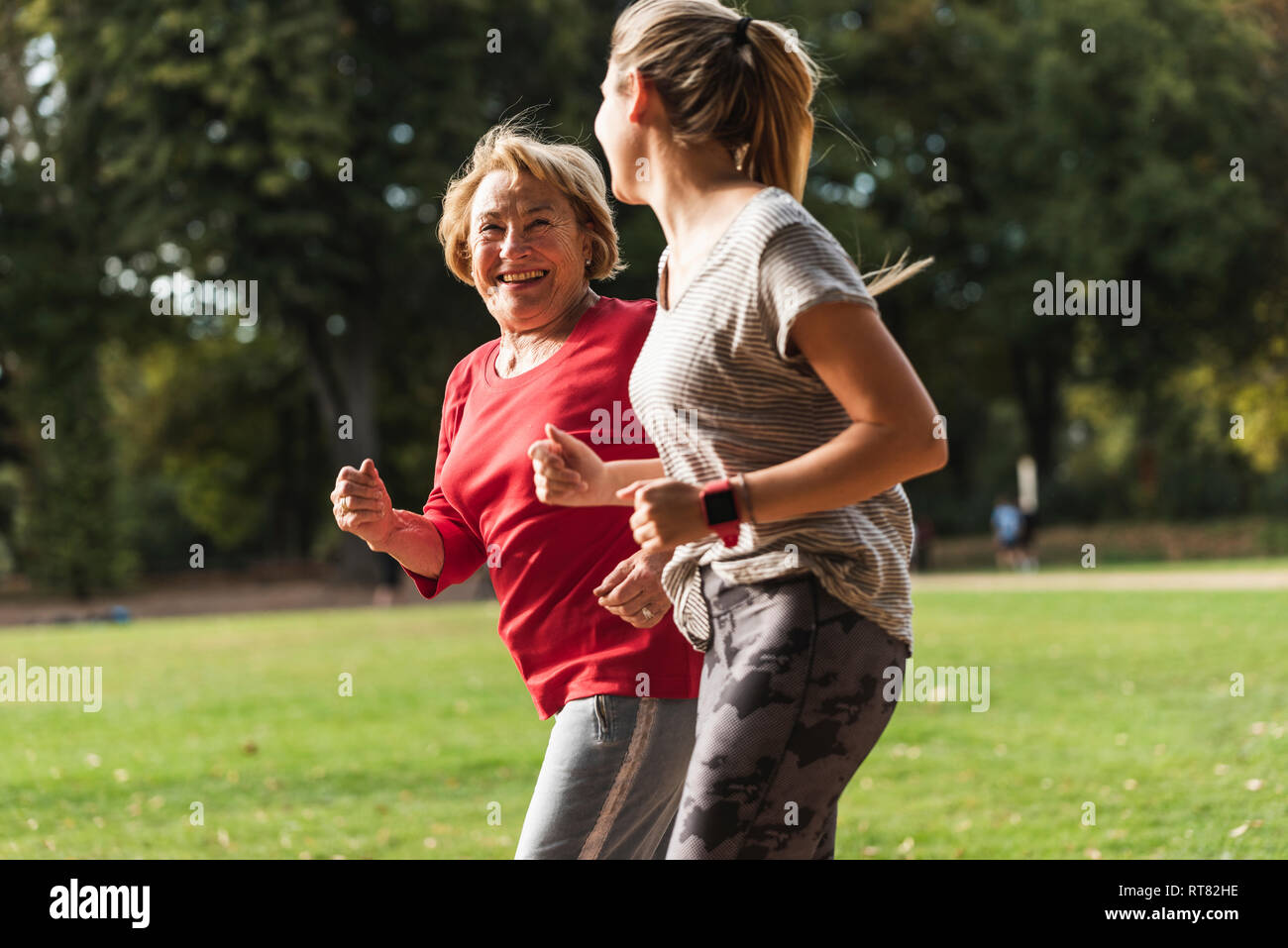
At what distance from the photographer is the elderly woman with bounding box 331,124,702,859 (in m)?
2.91

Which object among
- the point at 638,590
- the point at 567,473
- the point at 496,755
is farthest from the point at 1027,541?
the point at 567,473

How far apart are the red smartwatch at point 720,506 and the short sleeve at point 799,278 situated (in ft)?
0.76

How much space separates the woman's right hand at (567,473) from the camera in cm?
251

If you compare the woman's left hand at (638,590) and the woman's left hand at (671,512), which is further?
the woman's left hand at (638,590)

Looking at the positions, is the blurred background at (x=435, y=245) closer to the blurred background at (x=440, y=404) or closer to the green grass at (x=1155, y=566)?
the blurred background at (x=440, y=404)

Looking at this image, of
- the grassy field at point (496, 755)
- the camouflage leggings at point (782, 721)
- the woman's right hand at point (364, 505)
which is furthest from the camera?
the grassy field at point (496, 755)

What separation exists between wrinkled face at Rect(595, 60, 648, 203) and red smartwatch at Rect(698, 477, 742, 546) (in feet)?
1.86

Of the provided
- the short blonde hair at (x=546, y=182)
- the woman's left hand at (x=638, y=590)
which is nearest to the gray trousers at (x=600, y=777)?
the woman's left hand at (x=638, y=590)

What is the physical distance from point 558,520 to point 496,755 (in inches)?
276

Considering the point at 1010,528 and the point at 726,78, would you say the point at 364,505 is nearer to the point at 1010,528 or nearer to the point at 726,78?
the point at 726,78

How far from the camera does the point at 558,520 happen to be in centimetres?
303

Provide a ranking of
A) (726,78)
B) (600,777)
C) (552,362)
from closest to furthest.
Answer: (726,78), (600,777), (552,362)
